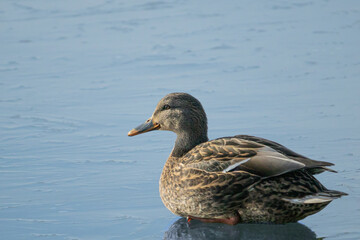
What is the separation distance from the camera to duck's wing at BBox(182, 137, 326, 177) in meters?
3.93

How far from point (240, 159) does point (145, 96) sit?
281cm

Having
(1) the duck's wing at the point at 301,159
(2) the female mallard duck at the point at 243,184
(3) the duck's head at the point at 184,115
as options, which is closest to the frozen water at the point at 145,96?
(2) the female mallard duck at the point at 243,184

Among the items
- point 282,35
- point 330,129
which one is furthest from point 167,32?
point 330,129

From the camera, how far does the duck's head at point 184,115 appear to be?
4.68m

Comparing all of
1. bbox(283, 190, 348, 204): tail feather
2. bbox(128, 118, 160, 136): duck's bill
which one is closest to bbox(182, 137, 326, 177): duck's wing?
bbox(283, 190, 348, 204): tail feather

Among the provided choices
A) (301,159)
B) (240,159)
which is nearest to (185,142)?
(240,159)

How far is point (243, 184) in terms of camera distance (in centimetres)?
402

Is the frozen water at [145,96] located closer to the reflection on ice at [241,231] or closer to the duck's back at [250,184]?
the reflection on ice at [241,231]

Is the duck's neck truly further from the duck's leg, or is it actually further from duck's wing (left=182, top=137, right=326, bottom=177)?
the duck's leg

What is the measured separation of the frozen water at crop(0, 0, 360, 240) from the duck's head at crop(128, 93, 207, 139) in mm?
504

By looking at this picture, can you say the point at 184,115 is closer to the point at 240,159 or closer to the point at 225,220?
the point at 240,159

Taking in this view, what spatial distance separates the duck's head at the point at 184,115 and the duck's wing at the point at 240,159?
11.9 inches

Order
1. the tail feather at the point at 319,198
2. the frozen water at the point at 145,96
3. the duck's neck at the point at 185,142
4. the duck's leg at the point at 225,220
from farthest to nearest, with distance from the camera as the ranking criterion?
the duck's neck at the point at 185,142 → the frozen water at the point at 145,96 → the duck's leg at the point at 225,220 → the tail feather at the point at 319,198

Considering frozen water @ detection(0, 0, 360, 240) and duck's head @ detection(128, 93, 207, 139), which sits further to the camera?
duck's head @ detection(128, 93, 207, 139)
